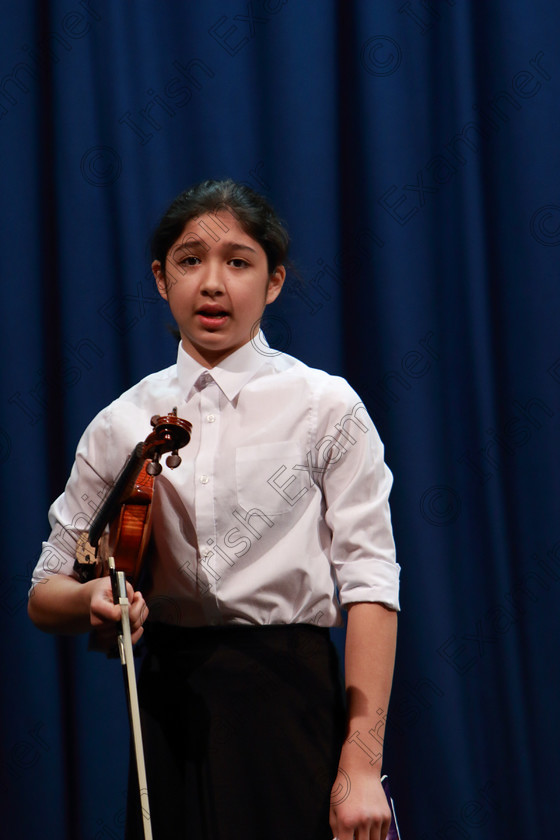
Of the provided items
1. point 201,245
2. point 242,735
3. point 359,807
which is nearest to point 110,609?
point 242,735

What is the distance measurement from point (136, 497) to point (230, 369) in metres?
0.25

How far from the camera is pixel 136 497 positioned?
0.98 m

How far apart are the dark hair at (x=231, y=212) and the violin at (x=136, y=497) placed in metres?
0.34

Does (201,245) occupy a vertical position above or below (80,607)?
above

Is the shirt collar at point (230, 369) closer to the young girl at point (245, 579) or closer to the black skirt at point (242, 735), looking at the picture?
the young girl at point (245, 579)

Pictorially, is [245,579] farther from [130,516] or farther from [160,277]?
[160,277]

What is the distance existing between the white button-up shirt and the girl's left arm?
34 millimetres

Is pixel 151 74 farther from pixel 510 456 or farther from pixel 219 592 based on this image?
pixel 219 592

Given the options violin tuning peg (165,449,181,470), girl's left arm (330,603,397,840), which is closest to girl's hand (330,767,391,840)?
girl's left arm (330,603,397,840)

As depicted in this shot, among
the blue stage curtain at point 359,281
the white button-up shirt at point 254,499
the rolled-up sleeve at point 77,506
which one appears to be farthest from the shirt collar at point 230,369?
the blue stage curtain at point 359,281

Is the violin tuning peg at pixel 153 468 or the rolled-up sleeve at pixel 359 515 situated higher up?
the violin tuning peg at pixel 153 468

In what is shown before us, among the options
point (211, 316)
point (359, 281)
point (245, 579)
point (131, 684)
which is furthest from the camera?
point (359, 281)

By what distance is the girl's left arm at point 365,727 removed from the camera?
0.95m

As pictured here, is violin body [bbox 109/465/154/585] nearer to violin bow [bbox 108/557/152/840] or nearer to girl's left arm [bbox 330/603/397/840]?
violin bow [bbox 108/557/152/840]
